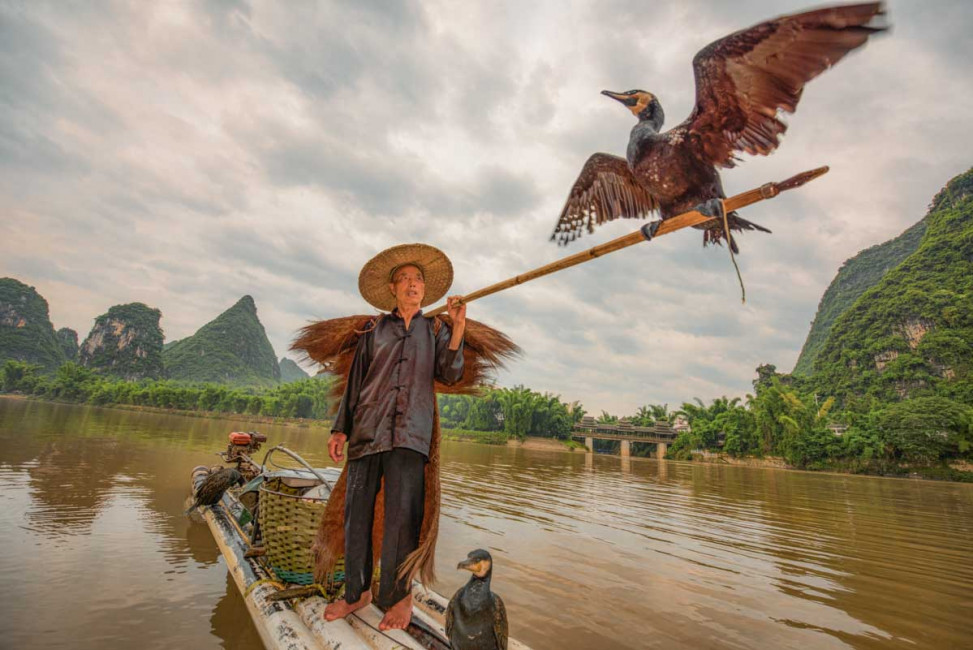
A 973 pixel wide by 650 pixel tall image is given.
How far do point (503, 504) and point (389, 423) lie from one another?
6.81 meters

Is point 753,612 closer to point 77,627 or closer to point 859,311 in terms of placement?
point 77,627

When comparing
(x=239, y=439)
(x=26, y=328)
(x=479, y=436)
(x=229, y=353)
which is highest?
(x=229, y=353)

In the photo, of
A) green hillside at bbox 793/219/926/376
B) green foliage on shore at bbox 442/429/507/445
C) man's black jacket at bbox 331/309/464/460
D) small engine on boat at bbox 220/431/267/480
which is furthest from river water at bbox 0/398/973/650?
green hillside at bbox 793/219/926/376

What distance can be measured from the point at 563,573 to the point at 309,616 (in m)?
3.10

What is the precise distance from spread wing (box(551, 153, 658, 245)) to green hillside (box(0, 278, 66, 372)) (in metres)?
119

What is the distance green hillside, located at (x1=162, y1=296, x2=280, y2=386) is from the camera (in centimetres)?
10369

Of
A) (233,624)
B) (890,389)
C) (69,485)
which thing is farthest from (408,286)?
(890,389)

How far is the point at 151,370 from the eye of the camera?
307 ft

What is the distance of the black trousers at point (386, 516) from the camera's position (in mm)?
1992

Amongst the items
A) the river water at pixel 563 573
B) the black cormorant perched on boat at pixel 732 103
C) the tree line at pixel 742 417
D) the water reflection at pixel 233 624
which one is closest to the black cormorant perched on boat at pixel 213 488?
the river water at pixel 563 573

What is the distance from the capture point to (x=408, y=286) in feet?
7.86

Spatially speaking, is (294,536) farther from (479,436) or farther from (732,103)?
(479,436)

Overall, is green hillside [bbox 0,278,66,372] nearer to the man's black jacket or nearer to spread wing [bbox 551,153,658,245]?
the man's black jacket

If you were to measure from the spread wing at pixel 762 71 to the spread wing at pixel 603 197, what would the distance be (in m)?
0.74
